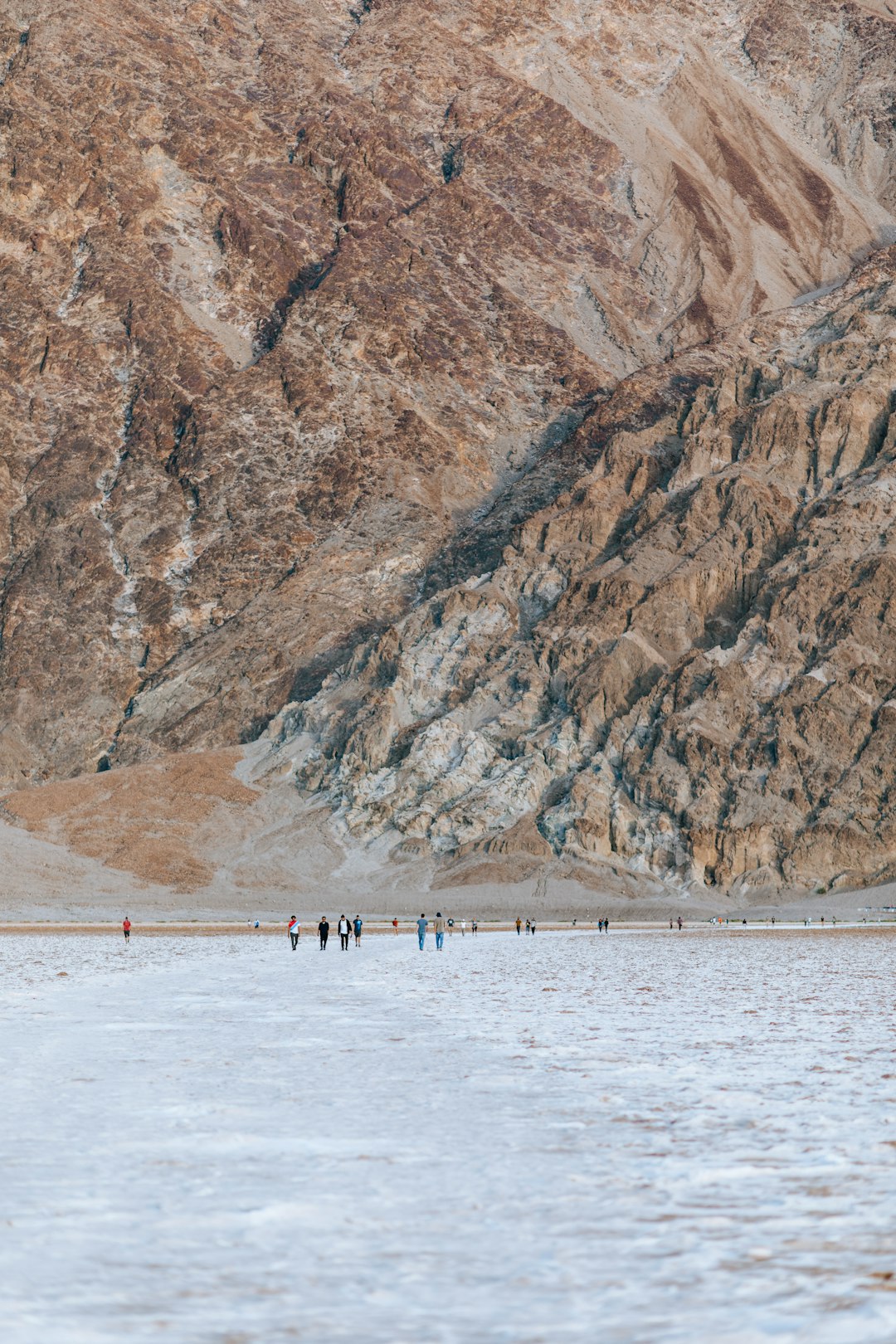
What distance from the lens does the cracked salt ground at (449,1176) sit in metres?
7.30

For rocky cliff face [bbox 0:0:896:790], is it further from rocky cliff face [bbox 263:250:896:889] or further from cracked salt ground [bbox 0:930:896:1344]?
cracked salt ground [bbox 0:930:896:1344]

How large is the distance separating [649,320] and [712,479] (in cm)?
6513

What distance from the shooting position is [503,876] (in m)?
88.2

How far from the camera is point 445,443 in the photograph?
134875mm

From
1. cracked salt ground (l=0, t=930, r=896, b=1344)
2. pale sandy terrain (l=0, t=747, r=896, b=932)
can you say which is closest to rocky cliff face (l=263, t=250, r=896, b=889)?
pale sandy terrain (l=0, t=747, r=896, b=932)

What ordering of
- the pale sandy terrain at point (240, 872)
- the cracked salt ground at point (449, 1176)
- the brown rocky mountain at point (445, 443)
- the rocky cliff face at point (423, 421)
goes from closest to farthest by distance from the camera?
the cracked salt ground at point (449, 1176) → the pale sandy terrain at point (240, 872) → the brown rocky mountain at point (445, 443) → the rocky cliff face at point (423, 421)

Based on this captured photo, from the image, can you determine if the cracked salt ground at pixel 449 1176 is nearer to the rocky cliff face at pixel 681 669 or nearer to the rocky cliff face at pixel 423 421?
the rocky cliff face at pixel 681 669

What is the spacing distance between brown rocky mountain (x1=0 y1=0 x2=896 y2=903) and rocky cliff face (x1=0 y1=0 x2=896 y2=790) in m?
0.38

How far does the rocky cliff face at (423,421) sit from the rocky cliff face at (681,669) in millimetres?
320

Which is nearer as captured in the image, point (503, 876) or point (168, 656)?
point (503, 876)

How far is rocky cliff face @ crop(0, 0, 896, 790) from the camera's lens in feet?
317

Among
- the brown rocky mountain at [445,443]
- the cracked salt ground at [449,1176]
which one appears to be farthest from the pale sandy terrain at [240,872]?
the cracked salt ground at [449,1176]

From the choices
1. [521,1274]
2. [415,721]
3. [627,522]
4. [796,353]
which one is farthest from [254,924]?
[796,353]

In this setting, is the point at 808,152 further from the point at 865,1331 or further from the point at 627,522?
the point at 865,1331
